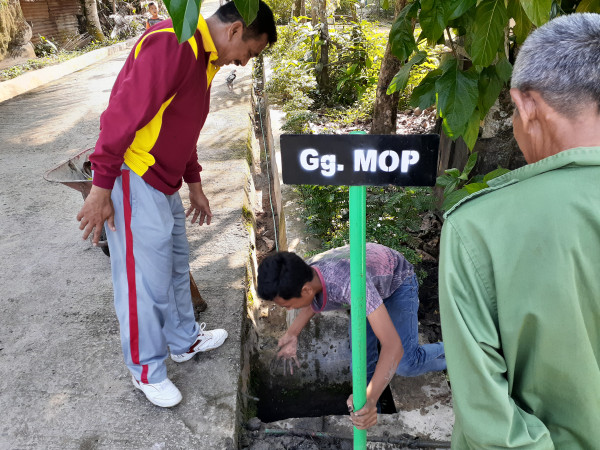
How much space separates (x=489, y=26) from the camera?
1905 millimetres

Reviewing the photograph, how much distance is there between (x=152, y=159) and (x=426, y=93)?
1.31m

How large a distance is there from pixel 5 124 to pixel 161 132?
6.61m

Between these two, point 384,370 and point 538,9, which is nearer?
point 538,9

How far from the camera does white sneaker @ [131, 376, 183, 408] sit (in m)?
2.34

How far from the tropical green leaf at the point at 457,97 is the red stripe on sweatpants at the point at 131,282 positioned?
1.42 m

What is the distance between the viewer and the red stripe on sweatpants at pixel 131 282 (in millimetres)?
2084

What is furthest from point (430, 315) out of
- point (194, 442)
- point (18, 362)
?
point (18, 362)

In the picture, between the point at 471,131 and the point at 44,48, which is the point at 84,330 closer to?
the point at 471,131

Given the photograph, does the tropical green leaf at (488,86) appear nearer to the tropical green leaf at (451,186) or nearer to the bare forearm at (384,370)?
the tropical green leaf at (451,186)

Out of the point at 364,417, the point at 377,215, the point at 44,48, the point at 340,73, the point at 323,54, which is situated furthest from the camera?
the point at 44,48

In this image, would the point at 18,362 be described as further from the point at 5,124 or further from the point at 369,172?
the point at 5,124

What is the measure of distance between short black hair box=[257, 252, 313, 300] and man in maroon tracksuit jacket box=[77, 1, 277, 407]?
18.6 inches

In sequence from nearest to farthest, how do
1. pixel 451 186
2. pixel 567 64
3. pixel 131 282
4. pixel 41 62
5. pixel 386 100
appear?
pixel 567 64 < pixel 131 282 < pixel 451 186 < pixel 386 100 < pixel 41 62

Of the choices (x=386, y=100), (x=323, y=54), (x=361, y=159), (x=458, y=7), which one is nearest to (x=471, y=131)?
(x=458, y=7)
